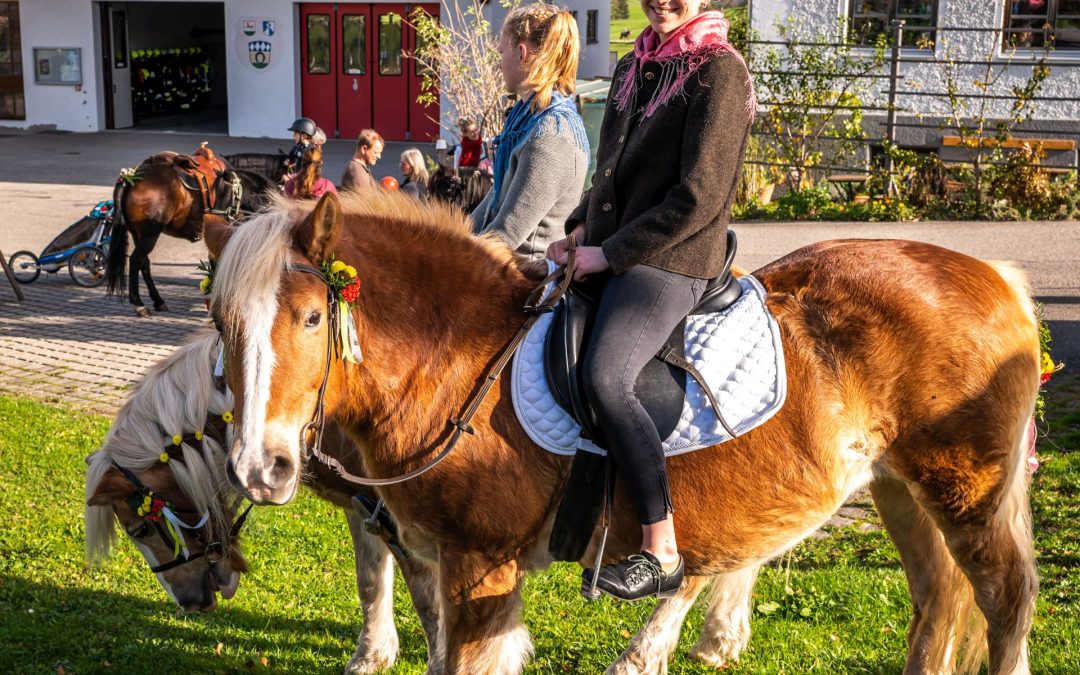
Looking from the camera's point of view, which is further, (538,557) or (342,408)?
(538,557)

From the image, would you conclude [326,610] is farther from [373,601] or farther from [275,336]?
[275,336]

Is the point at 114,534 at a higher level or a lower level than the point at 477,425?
lower

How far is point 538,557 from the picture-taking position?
354 cm

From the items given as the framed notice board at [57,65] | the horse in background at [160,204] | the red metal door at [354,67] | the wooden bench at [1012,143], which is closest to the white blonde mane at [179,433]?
the horse in background at [160,204]

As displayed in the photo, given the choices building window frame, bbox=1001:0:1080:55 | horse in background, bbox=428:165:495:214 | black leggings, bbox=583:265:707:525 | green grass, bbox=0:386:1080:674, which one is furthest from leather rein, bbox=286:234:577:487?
building window frame, bbox=1001:0:1080:55

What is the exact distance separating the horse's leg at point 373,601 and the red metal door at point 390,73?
21.6 meters

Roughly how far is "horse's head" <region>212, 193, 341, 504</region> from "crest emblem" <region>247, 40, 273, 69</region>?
2441cm

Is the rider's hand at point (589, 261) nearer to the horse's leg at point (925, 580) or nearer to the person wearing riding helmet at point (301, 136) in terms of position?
the horse's leg at point (925, 580)

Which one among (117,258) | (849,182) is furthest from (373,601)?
(849,182)

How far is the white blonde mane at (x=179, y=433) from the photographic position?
4258 millimetres

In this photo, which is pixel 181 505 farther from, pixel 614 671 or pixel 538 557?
pixel 614 671

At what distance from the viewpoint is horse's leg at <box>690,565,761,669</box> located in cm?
471

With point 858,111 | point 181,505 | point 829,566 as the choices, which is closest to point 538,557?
point 181,505

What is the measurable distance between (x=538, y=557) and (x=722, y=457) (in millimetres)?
701
